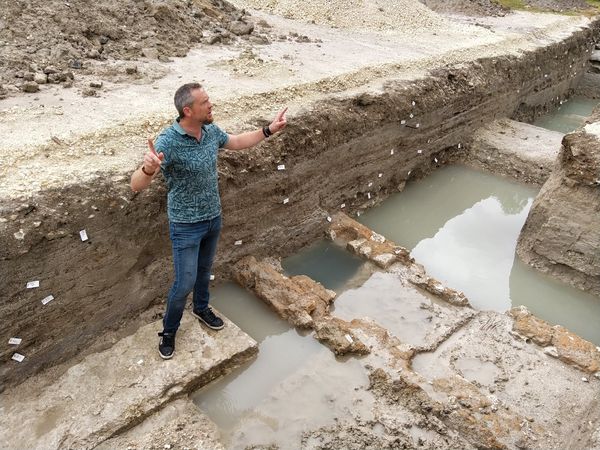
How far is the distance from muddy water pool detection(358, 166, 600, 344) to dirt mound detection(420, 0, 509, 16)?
10.9 m

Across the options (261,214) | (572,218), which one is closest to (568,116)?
(572,218)

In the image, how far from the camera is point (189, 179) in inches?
148

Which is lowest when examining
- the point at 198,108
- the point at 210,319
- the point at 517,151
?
the point at 210,319

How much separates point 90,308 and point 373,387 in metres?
2.82

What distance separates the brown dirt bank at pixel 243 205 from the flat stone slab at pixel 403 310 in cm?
131

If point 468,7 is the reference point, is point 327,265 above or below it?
below

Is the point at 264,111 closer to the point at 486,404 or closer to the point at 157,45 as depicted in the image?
the point at 157,45

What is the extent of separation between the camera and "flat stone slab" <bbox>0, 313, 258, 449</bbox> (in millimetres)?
3795

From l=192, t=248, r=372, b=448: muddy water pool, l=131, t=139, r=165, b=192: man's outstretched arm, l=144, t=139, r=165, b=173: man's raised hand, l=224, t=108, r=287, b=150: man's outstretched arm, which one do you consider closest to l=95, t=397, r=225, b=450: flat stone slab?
l=192, t=248, r=372, b=448: muddy water pool

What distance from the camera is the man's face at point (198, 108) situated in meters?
3.53

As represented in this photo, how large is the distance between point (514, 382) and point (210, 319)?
3.08 meters

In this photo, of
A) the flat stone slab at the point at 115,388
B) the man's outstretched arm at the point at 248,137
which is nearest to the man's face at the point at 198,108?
the man's outstretched arm at the point at 248,137

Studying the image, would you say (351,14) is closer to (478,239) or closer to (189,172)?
(478,239)

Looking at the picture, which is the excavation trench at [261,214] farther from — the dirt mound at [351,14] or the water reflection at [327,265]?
the dirt mound at [351,14]
